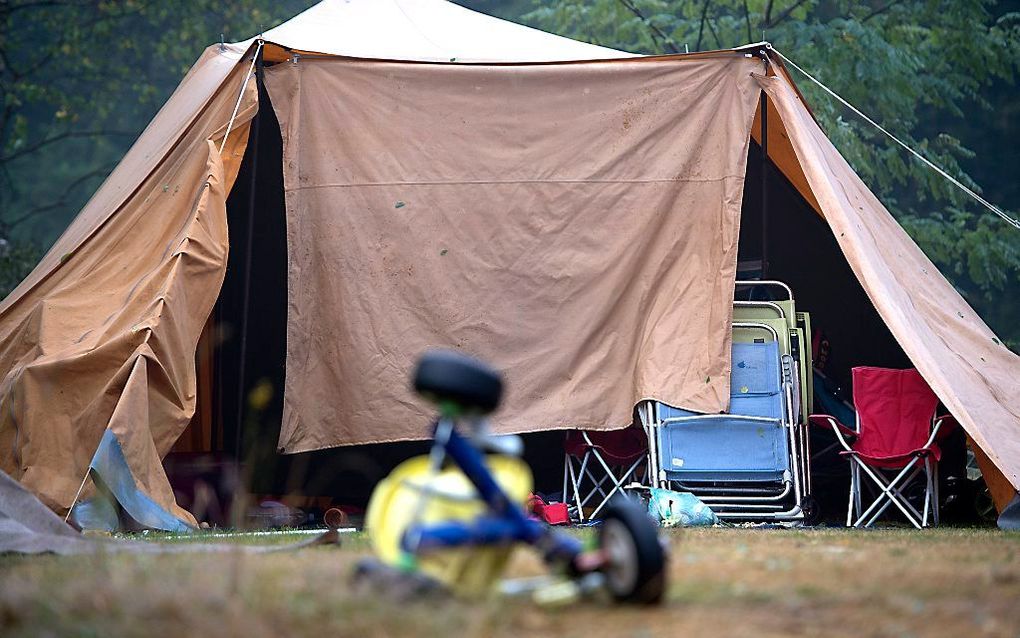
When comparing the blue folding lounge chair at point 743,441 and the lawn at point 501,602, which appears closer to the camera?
the lawn at point 501,602

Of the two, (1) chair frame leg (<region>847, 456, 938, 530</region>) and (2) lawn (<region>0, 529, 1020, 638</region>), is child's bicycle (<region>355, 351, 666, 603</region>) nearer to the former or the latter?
(2) lawn (<region>0, 529, 1020, 638</region>)

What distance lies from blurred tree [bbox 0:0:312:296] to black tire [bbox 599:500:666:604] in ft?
37.6

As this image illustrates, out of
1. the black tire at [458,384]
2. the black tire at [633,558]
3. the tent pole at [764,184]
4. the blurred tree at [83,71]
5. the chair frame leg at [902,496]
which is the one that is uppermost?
the blurred tree at [83,71]

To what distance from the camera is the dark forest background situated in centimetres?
1108

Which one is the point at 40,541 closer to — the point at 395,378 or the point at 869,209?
the point at 395,378

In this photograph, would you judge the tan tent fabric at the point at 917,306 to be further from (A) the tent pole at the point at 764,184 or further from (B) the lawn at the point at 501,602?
(B) the lawn at the point at 501,602

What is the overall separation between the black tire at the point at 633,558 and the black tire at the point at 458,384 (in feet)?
1.31

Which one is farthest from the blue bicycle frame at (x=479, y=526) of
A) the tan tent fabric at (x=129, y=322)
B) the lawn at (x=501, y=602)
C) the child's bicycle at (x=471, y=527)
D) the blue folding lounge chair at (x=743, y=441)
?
the blue folding lounge chair at (x=743, y=441)

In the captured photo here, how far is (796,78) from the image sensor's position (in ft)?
39.4

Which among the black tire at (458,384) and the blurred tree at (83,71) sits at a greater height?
the blurred tree at (83,71)

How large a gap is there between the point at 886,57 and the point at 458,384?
902 centimetres

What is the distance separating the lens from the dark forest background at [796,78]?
11078 millimetres

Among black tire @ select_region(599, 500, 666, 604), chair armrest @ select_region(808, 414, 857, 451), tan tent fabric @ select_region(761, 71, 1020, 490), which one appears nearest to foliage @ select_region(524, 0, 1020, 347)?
tan tent fabric @ select_region(761, 71, 1020, 490)

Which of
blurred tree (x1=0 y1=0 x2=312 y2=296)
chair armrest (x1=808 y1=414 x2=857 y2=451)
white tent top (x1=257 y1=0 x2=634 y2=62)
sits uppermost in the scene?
blurred tree (x1=0 y1=0 x2=312 y2=296)
